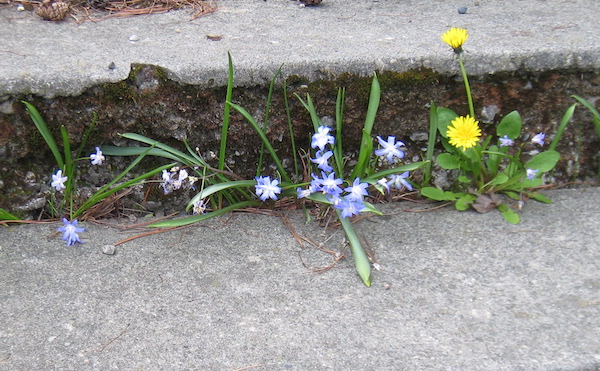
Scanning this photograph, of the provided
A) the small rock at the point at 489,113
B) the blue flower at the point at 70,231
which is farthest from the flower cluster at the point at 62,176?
the small rock at the point at 489,113

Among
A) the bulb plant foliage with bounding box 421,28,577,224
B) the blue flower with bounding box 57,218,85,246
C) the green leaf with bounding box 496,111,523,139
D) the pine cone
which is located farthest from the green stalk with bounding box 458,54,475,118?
the pine cone

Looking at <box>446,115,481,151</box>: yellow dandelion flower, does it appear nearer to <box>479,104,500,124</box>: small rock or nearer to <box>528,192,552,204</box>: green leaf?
<box>479,104,500,124</box>: small rock

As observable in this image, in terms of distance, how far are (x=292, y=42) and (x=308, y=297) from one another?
96 cm

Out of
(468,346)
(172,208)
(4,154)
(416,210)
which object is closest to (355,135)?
(416,210)

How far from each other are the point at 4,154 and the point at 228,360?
100 cm

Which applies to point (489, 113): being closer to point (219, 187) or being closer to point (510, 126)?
point (510, 126)

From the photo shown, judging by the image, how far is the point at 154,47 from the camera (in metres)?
2.09

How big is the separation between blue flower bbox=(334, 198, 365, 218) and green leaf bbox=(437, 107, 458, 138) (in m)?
0.43

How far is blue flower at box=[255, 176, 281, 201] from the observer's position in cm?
190

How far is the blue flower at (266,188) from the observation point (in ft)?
6.25

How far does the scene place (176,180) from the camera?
193 centimetres

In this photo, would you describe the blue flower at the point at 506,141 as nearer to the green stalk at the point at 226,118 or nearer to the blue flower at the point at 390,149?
the blue flower at the point at 390,149

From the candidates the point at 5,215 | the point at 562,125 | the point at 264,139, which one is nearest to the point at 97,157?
the point at 5,215

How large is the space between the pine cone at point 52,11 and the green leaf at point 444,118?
148 cm
